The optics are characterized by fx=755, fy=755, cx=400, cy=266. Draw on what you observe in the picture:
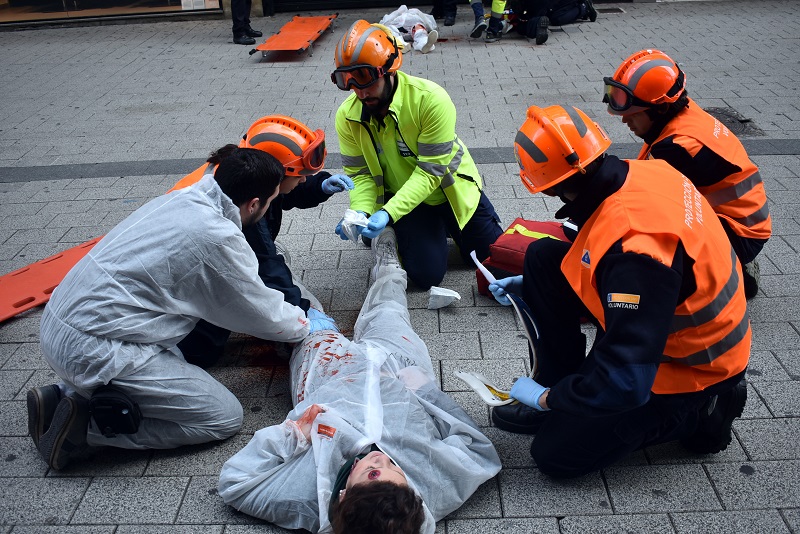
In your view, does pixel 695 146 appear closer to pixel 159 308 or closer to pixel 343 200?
pixel 159 308

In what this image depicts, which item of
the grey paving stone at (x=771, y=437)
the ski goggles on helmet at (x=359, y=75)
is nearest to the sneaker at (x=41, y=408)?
the ski goggles on helmet at (x=359, y=75)

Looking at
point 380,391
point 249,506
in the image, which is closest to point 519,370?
point 380,391

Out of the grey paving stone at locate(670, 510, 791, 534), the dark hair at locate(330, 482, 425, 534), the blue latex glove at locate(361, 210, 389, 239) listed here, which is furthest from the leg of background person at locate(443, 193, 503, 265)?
the dark hair at locate(330, 482, 425, 534)

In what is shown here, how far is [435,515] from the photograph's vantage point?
265 cm

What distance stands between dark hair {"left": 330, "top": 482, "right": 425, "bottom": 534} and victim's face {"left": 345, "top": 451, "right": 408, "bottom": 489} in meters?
0.04

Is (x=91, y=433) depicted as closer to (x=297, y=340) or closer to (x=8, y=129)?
(x=297, y=340)

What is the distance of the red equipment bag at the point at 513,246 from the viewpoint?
4051mm

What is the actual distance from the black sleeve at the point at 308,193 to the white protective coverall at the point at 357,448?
136 cm

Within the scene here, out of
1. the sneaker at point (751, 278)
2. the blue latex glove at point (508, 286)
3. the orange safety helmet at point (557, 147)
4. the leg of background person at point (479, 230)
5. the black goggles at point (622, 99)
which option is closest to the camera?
the orange safety helmet at point (557, 147)

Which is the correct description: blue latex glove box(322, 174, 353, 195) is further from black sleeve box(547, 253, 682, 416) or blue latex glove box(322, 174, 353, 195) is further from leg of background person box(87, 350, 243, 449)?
black sleeve box(547, 253, 682, 416)

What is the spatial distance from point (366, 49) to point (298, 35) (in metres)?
6.40

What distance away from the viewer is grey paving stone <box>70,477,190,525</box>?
2.78 meters

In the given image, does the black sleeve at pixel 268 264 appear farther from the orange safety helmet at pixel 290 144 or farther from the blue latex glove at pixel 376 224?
the blue latex glove at pixel 376 224

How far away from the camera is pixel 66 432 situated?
2.89 m
